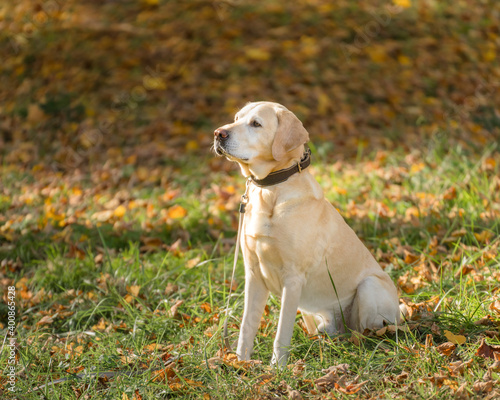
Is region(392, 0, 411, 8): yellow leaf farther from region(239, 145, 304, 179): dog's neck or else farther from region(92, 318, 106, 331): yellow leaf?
region(92, 318, 106, 331): yellow leaf

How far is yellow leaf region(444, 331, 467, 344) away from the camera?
3.10 m

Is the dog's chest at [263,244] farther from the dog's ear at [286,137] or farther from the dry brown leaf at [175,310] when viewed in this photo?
the dry brown leaf at [175,310]

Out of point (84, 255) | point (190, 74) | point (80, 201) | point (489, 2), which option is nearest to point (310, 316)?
point (84, 255)

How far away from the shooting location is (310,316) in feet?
11.5

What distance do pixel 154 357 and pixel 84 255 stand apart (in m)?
2.13

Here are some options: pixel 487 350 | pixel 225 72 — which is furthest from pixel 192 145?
pixel 487 350

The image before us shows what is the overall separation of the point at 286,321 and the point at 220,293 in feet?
3.88

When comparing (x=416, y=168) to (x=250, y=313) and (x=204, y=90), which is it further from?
(x=204, y=90)

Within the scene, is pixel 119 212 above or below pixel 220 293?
below

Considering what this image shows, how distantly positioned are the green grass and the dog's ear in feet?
3.71

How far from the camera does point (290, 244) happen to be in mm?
3062

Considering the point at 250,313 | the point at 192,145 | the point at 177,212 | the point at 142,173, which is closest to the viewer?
the point at 250,313

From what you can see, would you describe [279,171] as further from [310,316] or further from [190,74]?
[190,74]

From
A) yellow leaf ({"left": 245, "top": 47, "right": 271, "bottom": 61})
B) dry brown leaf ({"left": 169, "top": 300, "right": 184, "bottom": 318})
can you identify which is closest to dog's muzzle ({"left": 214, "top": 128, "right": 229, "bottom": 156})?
dry brown leaf ({"left": 169, "top": 300, "right": 184, "bottom": 318})
